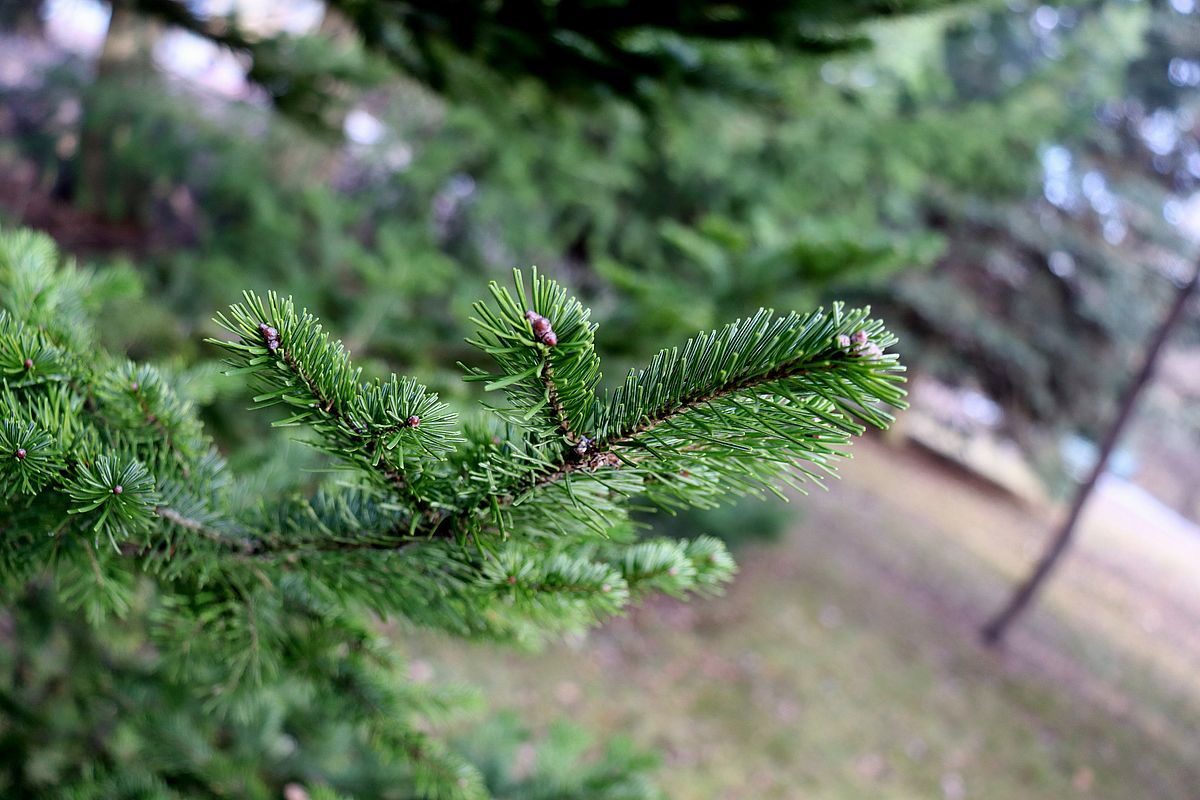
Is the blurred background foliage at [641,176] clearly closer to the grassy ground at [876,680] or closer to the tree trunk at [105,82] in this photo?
the tree trunk at [105,82]

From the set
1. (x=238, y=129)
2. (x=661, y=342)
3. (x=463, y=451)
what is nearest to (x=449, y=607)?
(x=463, y=451)

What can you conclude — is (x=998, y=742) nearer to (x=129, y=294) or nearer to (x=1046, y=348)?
(x=129, y=294)

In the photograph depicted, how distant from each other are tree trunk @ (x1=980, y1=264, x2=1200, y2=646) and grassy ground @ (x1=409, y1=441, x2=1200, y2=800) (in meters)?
0.41

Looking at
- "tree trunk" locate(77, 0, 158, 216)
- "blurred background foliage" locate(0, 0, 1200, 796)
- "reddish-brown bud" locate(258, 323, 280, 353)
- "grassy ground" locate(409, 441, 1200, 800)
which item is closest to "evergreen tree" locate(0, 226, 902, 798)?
"reddish-brown bud" locate(258, 323, 280, 353)

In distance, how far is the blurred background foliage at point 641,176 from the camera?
2.39 metres

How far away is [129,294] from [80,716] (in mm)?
1088

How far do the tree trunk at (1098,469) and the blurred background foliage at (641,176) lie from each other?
2980mm

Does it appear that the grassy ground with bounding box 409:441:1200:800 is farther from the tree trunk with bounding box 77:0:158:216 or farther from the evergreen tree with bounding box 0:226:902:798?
the tree trunk with bounding box 77:0:158:216

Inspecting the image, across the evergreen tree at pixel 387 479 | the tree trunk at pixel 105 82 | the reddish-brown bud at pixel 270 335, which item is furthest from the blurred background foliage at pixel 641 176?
the reddish-brown bud at pixel 270 335

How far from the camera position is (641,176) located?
9.61 m

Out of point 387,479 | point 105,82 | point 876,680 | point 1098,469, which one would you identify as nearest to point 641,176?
point 105,82

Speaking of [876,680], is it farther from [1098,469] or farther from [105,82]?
[105,82]

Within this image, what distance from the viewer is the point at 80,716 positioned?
6.06 feet

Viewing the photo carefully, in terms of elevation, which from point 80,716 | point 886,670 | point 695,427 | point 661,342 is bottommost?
point 886,670
